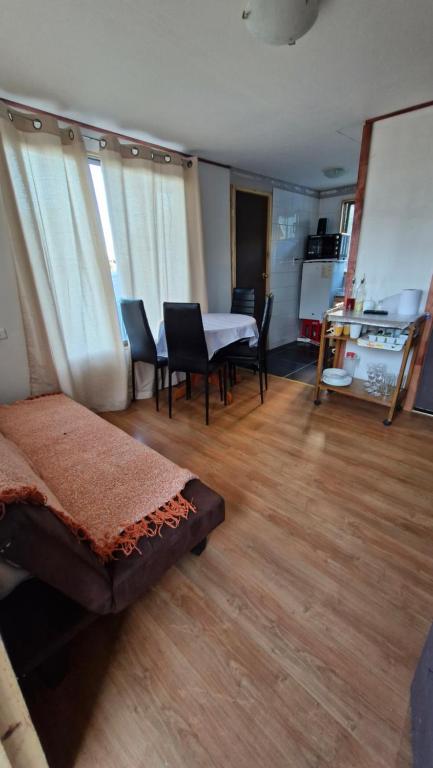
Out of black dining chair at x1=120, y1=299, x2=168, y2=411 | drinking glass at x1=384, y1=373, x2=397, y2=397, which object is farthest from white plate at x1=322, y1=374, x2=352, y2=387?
black dining chair at x1=120, y1=299, x2=168, y2=411

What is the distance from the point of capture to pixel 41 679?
1.01 meters

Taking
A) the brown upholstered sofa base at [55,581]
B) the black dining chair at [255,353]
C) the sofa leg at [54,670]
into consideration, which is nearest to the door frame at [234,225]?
Result: the black dining chair at [255,353]

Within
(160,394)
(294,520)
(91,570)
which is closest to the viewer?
(91,570)

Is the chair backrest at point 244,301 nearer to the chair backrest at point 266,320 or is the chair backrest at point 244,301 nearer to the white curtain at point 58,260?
the chair backrest at point 266,320

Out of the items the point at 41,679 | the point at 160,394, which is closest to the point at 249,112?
the point at 160,394

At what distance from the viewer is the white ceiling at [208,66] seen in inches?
53.1

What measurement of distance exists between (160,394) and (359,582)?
2.36m

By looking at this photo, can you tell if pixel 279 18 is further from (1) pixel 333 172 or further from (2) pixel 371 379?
(1) pixel 333 172

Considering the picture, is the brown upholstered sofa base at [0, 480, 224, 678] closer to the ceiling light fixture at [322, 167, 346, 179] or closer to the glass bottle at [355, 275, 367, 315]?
the glass bottle at [355, 275, 367, 315]

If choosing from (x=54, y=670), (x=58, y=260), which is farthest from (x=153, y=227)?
(x=54, y=670)

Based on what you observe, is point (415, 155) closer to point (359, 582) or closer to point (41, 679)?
point (359, 582)

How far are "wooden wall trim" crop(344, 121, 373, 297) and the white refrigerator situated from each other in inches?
71.3

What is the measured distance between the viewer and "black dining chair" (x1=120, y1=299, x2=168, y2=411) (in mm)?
2549

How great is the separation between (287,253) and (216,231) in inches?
61.2
